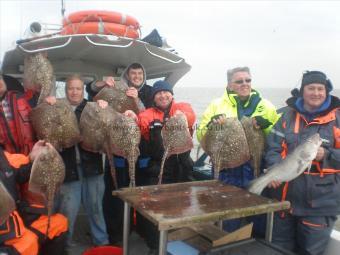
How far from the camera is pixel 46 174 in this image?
13.3ft

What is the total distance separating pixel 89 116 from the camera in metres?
4.71

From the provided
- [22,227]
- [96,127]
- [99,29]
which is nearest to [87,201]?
[96,127]

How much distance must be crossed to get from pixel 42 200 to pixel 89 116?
45.7 inches

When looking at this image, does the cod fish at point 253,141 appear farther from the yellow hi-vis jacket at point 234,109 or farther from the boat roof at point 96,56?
the boat roof at point 96,56

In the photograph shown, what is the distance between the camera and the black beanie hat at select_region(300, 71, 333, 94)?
4.50 meters

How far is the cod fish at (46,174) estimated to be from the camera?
4.01 meters

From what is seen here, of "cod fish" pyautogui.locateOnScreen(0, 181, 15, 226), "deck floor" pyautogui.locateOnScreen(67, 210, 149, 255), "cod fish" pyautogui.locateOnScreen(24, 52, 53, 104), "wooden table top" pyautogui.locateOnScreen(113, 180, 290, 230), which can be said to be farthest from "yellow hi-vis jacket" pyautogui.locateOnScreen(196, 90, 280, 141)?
"cod fish" pyautogui.locateOnScreen(0, 181, 15, 226)

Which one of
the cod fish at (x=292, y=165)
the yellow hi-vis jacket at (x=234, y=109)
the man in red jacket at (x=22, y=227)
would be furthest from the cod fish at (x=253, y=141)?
the man in red jacket at (x=22, y=227)

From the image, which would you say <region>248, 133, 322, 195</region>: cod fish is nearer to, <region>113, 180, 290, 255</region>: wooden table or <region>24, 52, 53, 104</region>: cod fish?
<region>113, 180, 290, 255</region>: wooden table

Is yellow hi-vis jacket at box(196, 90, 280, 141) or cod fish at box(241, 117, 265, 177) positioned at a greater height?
yellow hi-vis jacket at box(196, 90, 280, 141)

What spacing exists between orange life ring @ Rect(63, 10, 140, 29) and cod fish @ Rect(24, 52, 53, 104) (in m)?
1.31

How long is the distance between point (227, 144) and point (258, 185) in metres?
0.64

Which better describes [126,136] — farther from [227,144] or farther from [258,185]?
[258,185]

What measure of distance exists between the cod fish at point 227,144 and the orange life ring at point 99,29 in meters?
2.31
